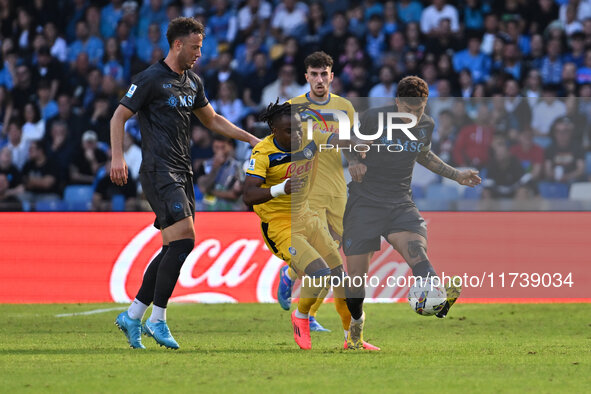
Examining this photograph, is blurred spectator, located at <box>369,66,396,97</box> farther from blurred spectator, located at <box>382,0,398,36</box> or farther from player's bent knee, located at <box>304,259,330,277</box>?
player's bent knee, located at <box>304,259,330,277</box>

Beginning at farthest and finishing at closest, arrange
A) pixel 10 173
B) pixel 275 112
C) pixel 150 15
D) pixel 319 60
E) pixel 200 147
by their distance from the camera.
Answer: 1. pixel 150 15
2. pixel 10 173
3. pixel 200 147
4. pixel 319 60
5. pixel 275 112

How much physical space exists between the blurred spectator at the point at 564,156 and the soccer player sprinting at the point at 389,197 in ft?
14.1

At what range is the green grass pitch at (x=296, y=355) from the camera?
5.92 m

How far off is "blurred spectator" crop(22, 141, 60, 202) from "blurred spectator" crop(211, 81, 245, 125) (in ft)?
9.27

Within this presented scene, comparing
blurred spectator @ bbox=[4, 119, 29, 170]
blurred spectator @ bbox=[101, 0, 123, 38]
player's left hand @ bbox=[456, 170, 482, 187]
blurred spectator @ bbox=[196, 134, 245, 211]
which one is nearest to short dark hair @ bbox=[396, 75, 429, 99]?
player's left hand @ bbox=[456, 170, 482, 187]

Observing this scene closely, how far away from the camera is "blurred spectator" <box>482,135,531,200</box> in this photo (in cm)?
1147

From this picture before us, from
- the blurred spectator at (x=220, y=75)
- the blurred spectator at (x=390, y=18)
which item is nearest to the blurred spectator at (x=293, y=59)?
the blurred spectator at (x=220, y=75)

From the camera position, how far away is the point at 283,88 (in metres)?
16.7

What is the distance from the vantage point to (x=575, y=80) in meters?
16.2

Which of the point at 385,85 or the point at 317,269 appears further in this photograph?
the point at 385,85

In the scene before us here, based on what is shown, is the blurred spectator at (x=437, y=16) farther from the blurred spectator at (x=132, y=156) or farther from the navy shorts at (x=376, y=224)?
the navy shorts at (x=376, y=224)

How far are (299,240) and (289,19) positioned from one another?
36.5 feet

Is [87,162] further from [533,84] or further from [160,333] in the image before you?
[160,333]

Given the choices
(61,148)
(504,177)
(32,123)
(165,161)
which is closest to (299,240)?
(165,161)
